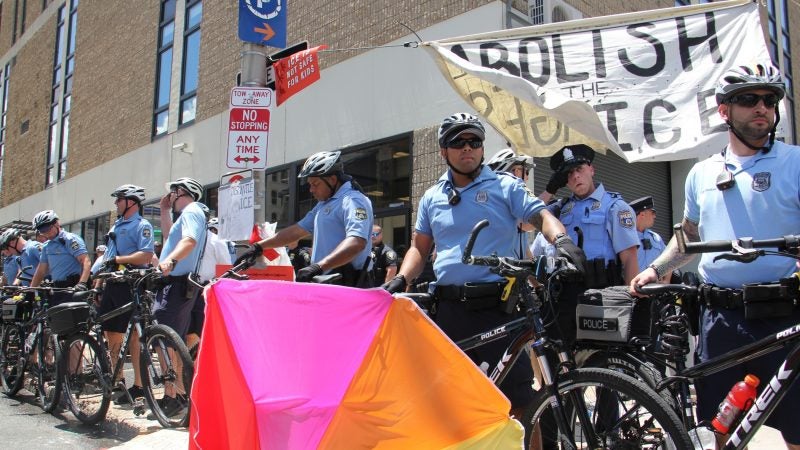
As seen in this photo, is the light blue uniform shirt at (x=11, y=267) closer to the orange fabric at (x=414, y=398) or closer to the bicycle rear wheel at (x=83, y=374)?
the bicycle rear wheel at (x=83, y=374)

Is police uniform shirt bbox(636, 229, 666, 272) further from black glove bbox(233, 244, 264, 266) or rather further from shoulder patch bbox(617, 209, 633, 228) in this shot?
black glove bbox(233, 244, 264, 266)

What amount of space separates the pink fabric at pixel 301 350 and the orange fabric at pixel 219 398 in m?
0.05

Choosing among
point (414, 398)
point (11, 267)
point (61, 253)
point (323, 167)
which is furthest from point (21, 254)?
point (414, 398)

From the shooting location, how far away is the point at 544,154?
5012 mm

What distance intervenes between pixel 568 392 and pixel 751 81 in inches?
61.9

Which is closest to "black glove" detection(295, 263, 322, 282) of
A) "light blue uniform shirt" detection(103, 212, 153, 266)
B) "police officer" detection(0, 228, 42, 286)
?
"light blue uniform shirt" detection(103, 212, 153, 266)

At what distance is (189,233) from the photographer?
17.9 ft

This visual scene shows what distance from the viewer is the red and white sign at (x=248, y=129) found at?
5.74 metres

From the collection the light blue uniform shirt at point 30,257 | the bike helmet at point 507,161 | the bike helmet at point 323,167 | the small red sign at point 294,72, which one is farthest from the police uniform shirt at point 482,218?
the light blue uniform shirt at point 30,257

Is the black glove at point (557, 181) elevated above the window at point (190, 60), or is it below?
below

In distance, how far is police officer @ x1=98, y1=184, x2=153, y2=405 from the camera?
616 cm

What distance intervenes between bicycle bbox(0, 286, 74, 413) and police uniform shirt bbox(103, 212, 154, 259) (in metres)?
0.73

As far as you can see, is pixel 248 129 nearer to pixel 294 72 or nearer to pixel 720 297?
pixel 294 72

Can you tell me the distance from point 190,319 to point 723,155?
4646mm
